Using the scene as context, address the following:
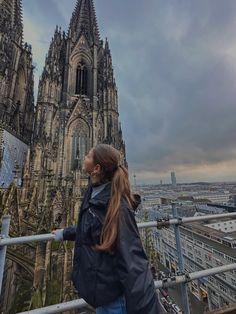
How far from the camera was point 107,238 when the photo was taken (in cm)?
110

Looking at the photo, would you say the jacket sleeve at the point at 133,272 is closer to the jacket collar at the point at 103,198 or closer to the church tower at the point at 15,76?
the jacket collar at the point at 103,198

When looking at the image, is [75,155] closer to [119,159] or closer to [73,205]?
[73,205]

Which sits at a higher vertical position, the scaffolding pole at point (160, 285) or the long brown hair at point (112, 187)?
the long brown hair at point (112, 187)

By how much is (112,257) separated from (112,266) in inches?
1.8

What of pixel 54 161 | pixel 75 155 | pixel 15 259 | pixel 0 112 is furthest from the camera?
pixel 75 155

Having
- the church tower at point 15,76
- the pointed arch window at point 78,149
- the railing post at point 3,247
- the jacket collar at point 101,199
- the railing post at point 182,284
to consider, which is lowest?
the railing post at point 182,284

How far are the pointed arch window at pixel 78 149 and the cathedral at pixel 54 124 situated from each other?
0.11 meters

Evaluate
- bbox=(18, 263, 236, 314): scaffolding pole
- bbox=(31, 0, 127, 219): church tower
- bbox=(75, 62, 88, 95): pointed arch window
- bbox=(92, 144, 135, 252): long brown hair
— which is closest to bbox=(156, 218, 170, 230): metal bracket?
bbox=(18, 263, 236, 314): scaffolding pole

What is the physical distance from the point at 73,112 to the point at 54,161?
650cm

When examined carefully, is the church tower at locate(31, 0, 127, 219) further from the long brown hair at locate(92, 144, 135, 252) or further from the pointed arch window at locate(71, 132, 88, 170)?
the long brown hair at locate(92, 144, 135, 252)

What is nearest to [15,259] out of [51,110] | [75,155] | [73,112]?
[75,155]

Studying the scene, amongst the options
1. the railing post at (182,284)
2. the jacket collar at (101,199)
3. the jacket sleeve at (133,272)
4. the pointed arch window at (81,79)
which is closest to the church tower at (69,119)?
the pointed arch window at (81,79)

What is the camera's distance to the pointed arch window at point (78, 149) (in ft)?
71.8

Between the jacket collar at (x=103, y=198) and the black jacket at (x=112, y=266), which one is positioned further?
the jacket collar at (x=103, y=198)
